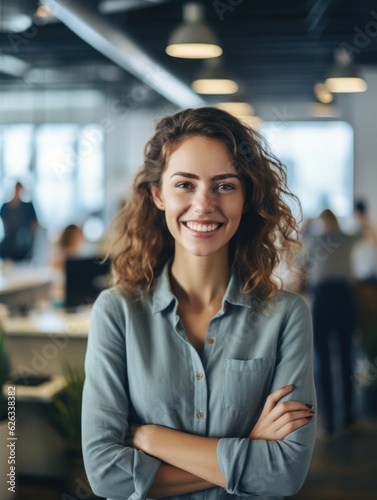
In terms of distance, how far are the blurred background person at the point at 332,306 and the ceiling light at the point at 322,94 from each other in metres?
0.59

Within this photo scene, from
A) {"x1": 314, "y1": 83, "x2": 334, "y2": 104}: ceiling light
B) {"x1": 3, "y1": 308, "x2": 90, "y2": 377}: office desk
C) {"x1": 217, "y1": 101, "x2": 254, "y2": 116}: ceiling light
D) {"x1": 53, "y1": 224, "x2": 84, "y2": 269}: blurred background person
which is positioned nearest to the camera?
{"x1": 314, "y1": 83, "x2": 334, "y2": 104}: ceiling light

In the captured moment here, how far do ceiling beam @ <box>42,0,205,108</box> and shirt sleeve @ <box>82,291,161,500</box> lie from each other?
2525 mm

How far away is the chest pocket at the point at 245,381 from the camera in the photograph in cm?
137

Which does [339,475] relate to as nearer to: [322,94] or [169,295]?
[322,94]

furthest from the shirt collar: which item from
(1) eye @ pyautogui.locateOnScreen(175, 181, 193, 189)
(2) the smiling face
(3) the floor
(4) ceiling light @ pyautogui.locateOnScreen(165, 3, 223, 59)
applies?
(4) ceiling light @ pyautogui.locateOnScreen(165, 3, 223, 59)

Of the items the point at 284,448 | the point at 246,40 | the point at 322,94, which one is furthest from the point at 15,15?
the point at 284,448

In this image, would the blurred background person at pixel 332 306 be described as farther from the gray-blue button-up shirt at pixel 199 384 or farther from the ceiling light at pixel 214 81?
the gray-blue button-up shirt at pixel 199 384

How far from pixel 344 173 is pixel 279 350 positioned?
2.07 m

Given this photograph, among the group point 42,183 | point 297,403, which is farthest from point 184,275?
point 42,183

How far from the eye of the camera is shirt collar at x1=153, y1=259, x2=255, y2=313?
4.67ft

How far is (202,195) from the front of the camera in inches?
54.0

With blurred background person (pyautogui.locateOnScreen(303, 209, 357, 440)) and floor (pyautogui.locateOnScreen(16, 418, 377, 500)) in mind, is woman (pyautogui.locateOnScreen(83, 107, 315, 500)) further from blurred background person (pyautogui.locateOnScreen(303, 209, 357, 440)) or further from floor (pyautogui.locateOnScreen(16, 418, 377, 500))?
floor (pyautogui.locateOnScreen(16, 418, 377, 500))

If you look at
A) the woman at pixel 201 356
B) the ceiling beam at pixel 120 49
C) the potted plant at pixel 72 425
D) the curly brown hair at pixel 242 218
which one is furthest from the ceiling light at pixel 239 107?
the woman at pixel 201 356

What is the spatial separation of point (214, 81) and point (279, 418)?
2751 mm
